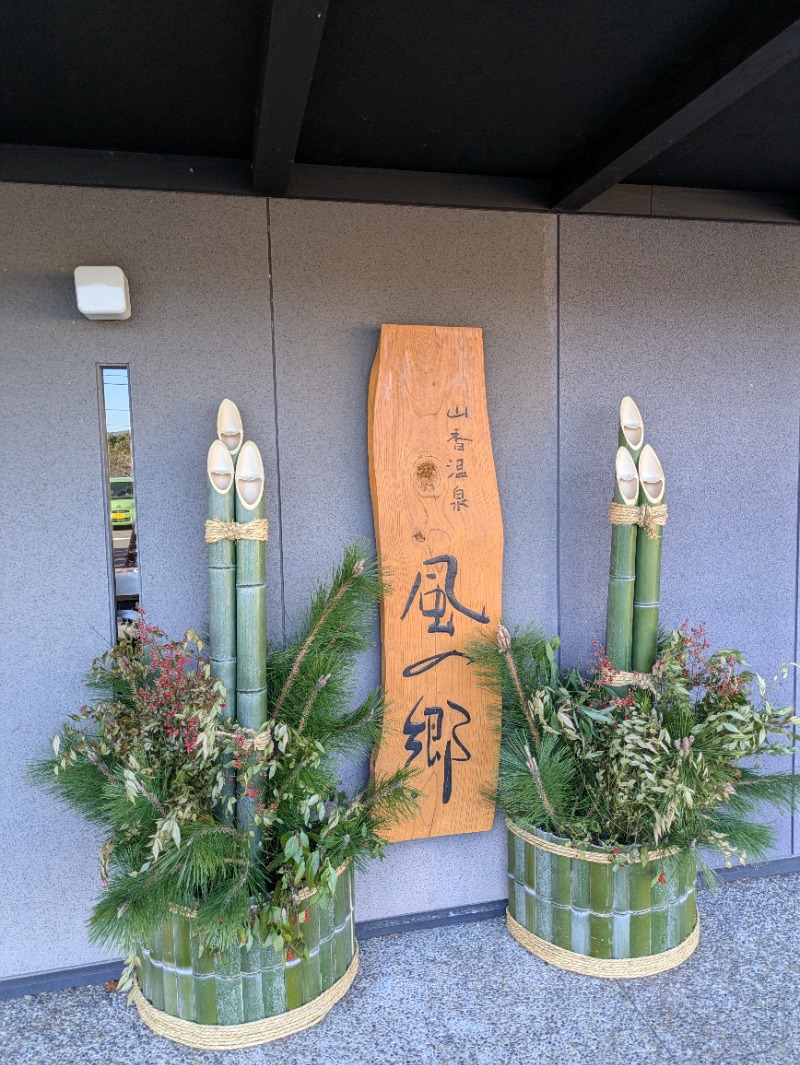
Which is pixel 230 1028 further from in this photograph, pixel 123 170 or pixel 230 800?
pixel 123 170

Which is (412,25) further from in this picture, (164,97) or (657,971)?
(657,971)

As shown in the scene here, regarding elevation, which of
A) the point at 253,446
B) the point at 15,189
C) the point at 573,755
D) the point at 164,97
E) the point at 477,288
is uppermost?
the point at 164,97

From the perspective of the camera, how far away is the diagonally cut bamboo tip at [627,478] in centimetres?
217

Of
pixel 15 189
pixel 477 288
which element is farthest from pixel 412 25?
pixel 15 189

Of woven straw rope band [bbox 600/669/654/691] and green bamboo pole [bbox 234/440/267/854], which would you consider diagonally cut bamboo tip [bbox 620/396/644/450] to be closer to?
woven straw rope band [bbox 600/669/654/691]

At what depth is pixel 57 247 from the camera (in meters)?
2.05

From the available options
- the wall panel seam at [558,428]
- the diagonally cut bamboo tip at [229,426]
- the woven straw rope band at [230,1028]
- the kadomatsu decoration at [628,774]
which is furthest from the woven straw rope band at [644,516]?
the woven straw rope band at [230,1028]

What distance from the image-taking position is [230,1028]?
1.88 meters

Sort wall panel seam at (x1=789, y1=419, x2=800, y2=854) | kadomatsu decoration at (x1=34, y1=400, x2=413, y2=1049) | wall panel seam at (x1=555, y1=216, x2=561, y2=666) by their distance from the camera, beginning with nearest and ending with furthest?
1. kadomatsu decoration at (x1=34, y1=400, x2=413, y2=1049)
2. wall panel seam at (x1=555, y1=216, x2=561, y2=666)
3. wall panel seam at (x1=789, y1=419, x2=800, y2=854)

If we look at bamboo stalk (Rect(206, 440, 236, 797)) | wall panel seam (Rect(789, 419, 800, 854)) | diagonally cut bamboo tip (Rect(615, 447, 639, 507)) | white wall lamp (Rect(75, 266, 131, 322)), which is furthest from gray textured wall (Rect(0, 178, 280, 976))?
wall panel seam (Rect(789, 419, 800, 854))

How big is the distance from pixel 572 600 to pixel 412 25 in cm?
170

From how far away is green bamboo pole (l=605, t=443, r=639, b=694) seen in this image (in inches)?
85.7

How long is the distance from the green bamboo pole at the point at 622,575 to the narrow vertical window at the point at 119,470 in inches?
55.7

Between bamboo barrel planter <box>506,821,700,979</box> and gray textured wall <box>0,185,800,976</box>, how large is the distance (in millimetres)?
332
